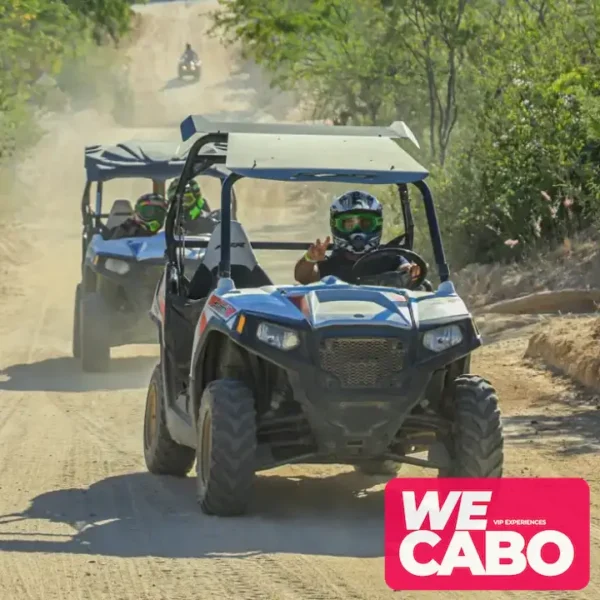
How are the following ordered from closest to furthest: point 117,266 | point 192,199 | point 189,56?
point 192,199
point 117,266
point 189,56

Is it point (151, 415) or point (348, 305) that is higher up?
point (348, 305)

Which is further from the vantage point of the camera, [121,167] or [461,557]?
[121,167]

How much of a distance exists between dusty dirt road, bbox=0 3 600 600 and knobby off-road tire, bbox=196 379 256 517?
0.37 ft

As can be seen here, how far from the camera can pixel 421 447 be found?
8.83 m

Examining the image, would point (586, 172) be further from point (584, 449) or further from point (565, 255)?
point (584, 449)

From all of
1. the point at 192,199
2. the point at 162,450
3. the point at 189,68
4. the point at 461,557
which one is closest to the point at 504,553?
the point at 461,557

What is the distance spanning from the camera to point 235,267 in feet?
30.1

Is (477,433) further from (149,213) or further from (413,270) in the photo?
(149,213)

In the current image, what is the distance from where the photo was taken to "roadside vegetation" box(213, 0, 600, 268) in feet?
59.9

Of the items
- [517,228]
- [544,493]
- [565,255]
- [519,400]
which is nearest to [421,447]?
[544,493]

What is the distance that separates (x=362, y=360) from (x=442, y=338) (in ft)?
1.41

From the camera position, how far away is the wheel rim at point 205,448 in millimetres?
8180

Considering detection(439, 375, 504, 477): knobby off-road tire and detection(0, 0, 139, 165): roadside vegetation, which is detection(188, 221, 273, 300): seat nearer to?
detection(439, 375, 504, 477): knobby off-road tire

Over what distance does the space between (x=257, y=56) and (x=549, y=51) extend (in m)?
12.6
